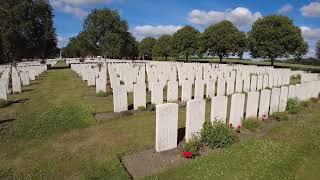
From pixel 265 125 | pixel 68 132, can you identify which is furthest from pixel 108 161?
pixel 265 125

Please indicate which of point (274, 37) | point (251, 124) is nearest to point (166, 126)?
point (251, 124)

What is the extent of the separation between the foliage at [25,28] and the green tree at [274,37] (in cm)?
3376

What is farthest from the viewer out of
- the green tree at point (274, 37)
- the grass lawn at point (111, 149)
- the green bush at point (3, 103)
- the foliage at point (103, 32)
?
the foliage at point (103, 32)

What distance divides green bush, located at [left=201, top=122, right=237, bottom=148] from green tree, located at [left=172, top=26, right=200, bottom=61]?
1891 inches

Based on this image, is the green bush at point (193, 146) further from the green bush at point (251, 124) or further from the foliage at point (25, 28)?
the foliage at point (25, 28)

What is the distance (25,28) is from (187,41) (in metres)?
33.1

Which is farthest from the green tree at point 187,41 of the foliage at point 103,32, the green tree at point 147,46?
the green tree at point 147,46

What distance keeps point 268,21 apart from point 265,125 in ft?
118

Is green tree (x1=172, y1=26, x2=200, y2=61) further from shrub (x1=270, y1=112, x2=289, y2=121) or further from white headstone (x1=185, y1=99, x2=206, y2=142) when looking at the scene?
white headstone (x1=185, y1=99, x2=206, y2=142)

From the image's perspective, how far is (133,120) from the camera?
9.26 metres

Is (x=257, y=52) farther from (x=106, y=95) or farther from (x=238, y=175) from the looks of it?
(x=238, y=175)

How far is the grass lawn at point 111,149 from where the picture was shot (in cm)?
529

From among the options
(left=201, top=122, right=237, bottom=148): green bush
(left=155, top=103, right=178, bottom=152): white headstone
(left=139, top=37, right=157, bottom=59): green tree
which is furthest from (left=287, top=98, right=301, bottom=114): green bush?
(left=139, top=37, right=157, bottom=59): green tree

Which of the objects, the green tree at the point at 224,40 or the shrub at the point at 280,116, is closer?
the shrub at the point at 280,116
